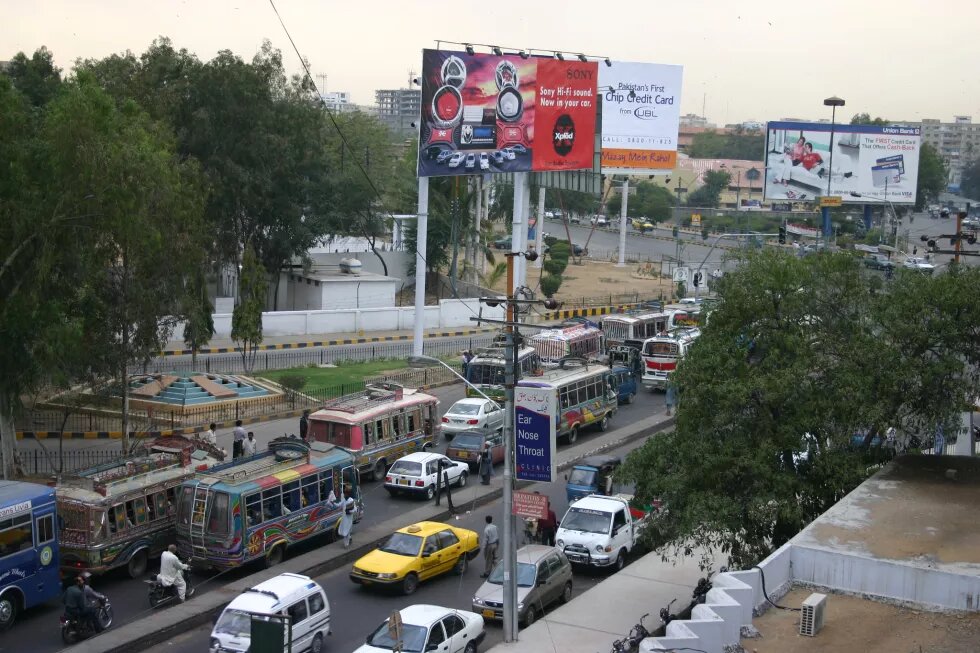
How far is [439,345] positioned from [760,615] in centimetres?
3847

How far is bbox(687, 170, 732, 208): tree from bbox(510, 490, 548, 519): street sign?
142 metres

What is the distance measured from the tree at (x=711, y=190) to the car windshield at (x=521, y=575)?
141m

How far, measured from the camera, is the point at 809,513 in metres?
20.8

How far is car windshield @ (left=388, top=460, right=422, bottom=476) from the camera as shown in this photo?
28.4 m

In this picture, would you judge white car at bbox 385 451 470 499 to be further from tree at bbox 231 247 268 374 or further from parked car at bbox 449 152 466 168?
parked car at bbox 449 152 466 168

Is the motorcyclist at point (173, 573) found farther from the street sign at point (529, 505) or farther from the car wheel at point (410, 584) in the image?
the street sign at point (529, 505)

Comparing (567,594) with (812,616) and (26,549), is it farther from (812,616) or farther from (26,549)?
(26,549)

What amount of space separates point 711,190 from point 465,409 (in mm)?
127769

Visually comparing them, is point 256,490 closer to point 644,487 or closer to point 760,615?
point 644,487

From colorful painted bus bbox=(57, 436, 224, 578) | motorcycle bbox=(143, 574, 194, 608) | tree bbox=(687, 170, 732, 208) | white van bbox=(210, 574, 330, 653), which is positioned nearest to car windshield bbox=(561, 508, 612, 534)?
white van bbox=(210, 574, 330, 653)

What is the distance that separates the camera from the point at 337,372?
45.1m

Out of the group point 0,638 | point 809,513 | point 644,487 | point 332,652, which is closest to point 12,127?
point 0,638

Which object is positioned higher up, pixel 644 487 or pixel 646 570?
pixel 644 487

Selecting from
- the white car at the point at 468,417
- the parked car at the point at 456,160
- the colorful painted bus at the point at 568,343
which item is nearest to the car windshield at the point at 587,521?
the white car at the point at 468,417
